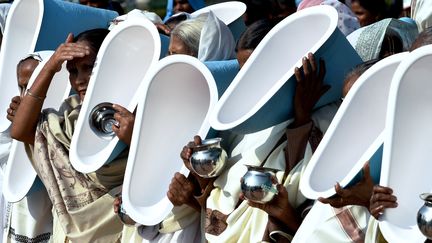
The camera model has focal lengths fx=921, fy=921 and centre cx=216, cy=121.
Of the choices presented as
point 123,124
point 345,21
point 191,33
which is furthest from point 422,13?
point 123,124

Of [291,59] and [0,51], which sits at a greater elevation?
[291,59]

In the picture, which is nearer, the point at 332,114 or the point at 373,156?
the point at 373,156

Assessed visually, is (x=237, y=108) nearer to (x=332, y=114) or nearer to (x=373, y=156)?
(x=332, y=114)

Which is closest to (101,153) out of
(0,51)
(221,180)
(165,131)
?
(165,131)

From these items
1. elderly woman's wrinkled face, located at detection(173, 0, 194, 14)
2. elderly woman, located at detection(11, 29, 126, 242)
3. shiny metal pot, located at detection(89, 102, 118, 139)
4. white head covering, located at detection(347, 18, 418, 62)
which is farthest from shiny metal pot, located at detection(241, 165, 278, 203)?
elderly woman's wrinkled face, located at detection(173, 0, 194, 14)

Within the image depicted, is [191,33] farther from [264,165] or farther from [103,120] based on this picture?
[264,165]

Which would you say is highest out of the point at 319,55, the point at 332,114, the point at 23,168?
the point at 319,55

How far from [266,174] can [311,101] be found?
362mm

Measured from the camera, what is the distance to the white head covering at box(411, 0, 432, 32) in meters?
4.46

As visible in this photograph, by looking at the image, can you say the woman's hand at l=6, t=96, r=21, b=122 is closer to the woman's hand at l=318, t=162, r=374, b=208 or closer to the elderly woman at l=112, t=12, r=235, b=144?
the elderly woman at l=112, t=12, r=235, b=144

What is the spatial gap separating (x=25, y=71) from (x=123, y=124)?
0.93 meters

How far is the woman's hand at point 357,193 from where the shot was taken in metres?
2.80

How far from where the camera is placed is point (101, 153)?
384 cm

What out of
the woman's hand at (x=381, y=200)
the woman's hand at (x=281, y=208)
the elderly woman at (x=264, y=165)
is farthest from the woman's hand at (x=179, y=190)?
the woman's hand at (x=381, y=200)
